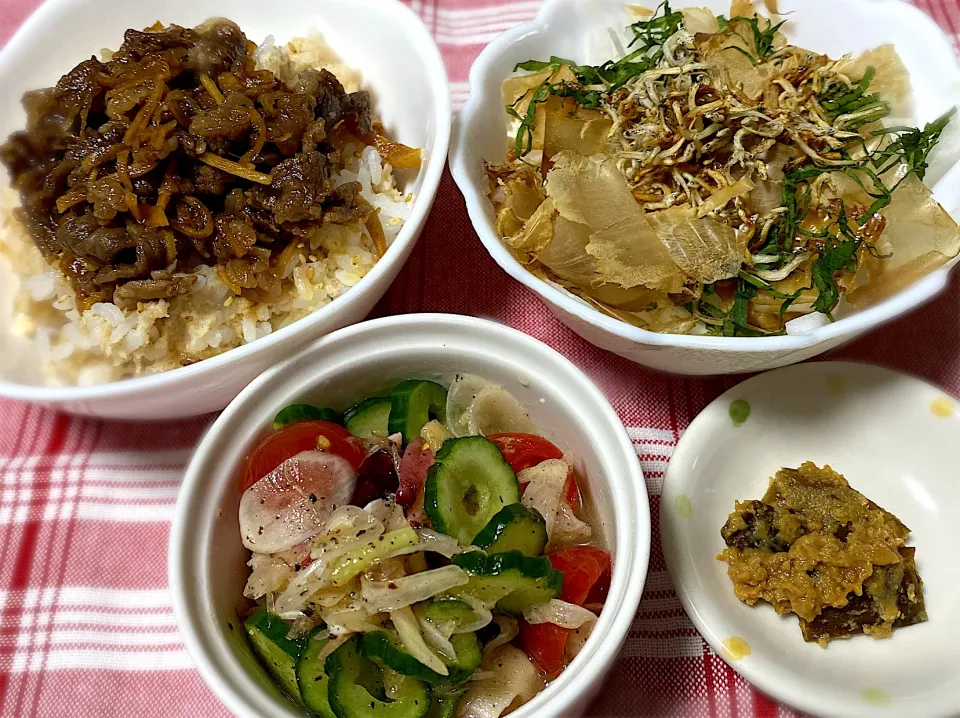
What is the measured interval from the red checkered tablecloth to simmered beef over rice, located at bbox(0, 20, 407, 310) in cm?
35

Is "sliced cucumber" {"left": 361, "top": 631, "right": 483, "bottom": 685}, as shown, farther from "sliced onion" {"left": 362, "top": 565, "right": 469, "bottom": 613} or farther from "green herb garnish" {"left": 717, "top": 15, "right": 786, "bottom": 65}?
"green herb garnish" {"left": 717, "top": 15, "right": 786, "bottom": 65}

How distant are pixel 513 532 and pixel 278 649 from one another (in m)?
0.42

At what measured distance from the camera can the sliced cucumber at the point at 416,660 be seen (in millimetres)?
1031

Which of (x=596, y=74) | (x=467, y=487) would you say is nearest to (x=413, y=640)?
(x=467, y=487)

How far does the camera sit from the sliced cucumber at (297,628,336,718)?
111 cm

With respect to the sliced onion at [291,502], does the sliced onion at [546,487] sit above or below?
below

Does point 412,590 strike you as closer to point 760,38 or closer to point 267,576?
point 267,576

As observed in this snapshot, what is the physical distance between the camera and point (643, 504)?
1126 millimetres

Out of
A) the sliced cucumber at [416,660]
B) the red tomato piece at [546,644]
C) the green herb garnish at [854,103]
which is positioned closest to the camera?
the sliced cucumber at [416,660]

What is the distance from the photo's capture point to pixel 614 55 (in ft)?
5.57

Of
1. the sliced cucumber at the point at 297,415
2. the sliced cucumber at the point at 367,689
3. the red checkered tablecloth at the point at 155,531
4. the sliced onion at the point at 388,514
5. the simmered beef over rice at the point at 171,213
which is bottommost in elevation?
the red checkered tablecloth at the point at 155,531

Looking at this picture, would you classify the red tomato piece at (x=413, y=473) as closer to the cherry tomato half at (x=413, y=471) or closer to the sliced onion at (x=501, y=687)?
the cherry tomato half at (x=413, y=471)

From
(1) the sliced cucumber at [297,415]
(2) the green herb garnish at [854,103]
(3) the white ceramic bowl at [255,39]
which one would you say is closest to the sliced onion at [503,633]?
(1) the sliced cucumber at [297,415]

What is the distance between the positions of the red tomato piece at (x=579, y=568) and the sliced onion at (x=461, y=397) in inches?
11.3
